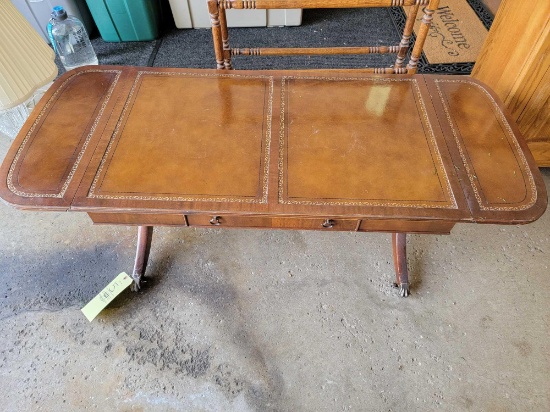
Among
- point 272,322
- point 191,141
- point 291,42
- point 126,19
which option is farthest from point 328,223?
point 126,19

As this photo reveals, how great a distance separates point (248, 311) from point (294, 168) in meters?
0.73

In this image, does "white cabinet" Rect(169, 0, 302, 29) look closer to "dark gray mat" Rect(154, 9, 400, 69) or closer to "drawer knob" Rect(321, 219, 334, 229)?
"dark gray mat" Rect(154, 9, 400, 69)

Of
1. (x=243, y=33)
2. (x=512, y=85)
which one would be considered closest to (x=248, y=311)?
(x=512, y=85)

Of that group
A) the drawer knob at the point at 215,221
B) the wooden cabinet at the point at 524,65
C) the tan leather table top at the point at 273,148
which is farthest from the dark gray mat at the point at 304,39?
the drawer knob at the point at 215,221

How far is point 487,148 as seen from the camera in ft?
4.34

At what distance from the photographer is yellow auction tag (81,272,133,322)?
1.63 m

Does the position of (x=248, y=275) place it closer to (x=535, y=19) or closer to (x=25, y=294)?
(x=25, y=294)

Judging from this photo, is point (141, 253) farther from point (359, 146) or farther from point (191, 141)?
point (359, 146)

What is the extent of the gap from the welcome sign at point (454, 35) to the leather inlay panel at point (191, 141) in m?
1.69

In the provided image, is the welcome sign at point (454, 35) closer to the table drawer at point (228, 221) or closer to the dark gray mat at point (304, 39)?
the dark gray mat at point (304, 39)

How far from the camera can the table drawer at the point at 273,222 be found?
1.25 m

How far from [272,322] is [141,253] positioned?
25.1 inches

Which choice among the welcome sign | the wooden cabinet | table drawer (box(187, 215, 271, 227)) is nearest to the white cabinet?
the welcome sign

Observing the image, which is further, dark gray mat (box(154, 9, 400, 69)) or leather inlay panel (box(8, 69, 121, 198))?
dark gray mat (box(154, 9, 400, 69))
